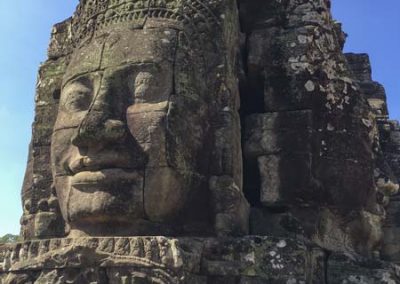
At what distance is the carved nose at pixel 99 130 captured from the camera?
236 inches

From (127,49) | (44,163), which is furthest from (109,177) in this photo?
(44,163)

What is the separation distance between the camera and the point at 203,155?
6.38 metres

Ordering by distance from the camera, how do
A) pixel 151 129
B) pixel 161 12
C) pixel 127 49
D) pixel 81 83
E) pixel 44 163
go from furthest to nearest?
pixel 44 163 → pixel 161 12 → pixel 81 83 → pixel 127 49 → pixel 151 129

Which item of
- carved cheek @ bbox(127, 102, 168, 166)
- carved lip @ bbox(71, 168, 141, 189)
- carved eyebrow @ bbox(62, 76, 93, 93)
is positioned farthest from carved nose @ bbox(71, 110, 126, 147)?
carved eyebrow @ bbox(62, 76, 93, 93)

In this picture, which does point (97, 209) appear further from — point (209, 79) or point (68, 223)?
point (209, 79)

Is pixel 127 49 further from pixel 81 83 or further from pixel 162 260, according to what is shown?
pixel 162 260

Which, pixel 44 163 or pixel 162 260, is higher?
pixel 44 163

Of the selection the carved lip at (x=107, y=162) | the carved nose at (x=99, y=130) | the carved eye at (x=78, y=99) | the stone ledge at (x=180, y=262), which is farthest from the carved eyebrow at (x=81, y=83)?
the stone ledge at (x=180, y=262)

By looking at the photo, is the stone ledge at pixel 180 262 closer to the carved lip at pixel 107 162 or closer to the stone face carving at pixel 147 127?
the stone face carving at pixel 147 127

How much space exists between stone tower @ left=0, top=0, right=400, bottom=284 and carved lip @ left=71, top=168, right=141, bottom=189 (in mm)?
13

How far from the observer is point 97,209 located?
5.88 meters

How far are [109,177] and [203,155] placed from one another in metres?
1.01

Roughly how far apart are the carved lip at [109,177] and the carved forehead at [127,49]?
1159 millimetres

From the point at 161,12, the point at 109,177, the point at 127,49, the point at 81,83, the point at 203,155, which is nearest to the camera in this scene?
the point at 109,177
